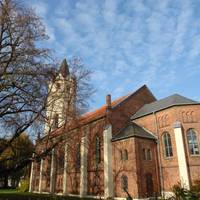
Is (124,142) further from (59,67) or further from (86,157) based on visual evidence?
(59,67)

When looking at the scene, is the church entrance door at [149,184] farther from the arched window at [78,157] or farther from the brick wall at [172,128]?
the arched window at [78,157]

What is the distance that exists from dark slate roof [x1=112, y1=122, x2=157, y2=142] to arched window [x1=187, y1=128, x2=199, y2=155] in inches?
150

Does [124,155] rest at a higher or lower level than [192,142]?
lower

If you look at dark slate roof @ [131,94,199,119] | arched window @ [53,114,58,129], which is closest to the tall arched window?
arched window @ [53,114,58,129]

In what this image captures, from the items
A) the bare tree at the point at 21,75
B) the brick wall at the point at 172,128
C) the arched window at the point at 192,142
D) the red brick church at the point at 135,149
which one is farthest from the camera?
the arched window at the point at 192,142

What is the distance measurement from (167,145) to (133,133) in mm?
4111

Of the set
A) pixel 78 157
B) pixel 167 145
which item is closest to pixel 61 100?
pixel 167 145

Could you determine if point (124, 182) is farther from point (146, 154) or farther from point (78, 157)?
point (78, 157)

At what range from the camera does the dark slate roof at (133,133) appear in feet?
82.2

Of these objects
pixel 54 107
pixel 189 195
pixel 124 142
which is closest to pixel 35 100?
pixel 54 107

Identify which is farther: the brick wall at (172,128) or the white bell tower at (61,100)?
the brick wall at (172,128)

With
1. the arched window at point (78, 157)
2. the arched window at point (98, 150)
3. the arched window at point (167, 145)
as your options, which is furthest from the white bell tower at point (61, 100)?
the arched window at point (167, 145)

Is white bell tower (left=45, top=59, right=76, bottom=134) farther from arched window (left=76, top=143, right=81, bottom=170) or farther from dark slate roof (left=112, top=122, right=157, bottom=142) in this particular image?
arched window (left=76, top=143, right=81, bottom=170)

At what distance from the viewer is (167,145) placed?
2533 centimetres
